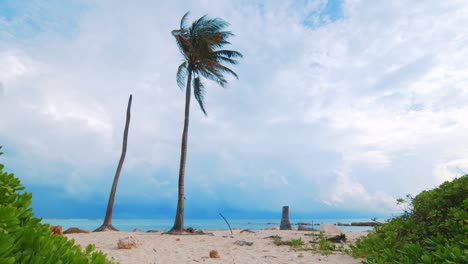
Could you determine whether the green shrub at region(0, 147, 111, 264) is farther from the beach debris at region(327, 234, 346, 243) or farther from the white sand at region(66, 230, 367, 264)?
the beach debris at region(327, 234, 346, 243)

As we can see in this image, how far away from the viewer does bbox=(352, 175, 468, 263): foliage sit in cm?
498

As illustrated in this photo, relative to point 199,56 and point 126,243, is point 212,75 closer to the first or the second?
point 199,56

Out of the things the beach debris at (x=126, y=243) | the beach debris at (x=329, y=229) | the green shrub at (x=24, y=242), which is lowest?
the beach debris at (x=126, y=243)

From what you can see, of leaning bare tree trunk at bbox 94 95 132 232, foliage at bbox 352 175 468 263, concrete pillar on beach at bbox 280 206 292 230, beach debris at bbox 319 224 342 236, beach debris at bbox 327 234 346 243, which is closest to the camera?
foliage at bbox 352 175 468 263

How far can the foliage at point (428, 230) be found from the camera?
498 cm

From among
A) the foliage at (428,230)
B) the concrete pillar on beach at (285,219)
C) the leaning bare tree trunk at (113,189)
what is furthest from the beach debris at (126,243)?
the concrete pillar on beach at (285,219)

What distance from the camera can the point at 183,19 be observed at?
1838 cm

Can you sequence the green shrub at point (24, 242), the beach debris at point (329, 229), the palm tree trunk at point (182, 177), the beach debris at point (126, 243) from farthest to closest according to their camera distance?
the palm tree trunk at point (182, 177) → the beach debris at point (329, 229) → the beach debris at point (126, 243) → the green shrub at point (24, 242)

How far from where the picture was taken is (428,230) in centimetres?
585

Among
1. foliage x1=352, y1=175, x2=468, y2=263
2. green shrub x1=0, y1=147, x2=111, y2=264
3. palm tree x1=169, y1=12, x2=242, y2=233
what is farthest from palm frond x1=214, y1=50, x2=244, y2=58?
green shrub x1=0, y1=147, x2=111, y2=264

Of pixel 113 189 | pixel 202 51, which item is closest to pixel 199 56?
pixel 202 51

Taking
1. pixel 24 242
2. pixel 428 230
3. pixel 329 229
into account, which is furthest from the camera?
pixel 329 229

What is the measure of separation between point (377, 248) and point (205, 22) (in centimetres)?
1484

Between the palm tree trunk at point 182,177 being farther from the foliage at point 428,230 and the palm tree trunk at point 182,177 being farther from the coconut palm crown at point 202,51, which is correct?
the foliage at point 428,230
